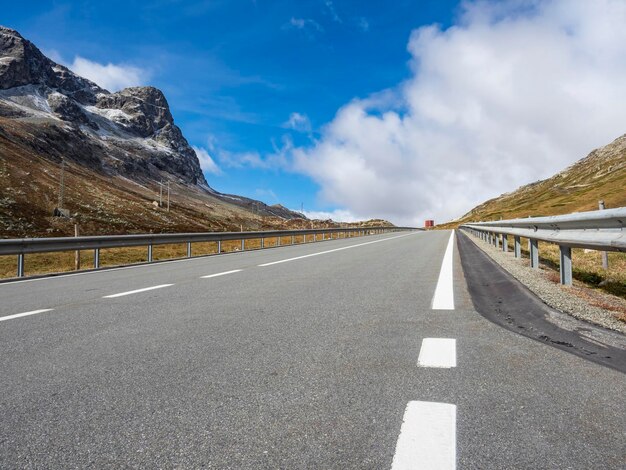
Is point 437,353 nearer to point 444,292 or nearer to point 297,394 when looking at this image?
point 297,394

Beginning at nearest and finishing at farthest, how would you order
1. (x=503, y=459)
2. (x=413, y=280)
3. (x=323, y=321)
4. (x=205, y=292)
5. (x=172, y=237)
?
1. (x=503, y=459)
2. (x=323, y=321)
3. (x=205, y=292)
4. (x=413, y=280)
5. (x=172, y=237)

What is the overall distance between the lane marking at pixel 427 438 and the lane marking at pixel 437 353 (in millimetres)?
739

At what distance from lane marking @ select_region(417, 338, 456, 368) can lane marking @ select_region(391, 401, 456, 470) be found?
0.74m

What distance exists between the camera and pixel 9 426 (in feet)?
7.55

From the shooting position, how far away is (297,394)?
2680 mm

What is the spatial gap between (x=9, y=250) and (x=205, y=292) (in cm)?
686

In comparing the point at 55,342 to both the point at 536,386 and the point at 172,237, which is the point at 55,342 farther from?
the point at 172,237

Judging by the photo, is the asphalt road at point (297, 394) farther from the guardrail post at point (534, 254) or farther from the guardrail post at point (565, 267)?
the guardrail post at point (534, 254)

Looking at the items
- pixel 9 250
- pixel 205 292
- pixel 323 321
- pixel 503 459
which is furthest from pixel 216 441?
pixel 9 250

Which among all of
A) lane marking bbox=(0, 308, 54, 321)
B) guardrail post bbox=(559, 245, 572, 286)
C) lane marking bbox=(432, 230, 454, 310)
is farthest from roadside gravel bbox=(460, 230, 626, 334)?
lane marking bbox=(0, 308, 54, 321)

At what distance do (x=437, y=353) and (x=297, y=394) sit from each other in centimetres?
129

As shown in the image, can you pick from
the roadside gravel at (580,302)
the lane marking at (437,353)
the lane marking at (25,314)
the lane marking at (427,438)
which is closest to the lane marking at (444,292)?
the roadside gravel at (580,302)

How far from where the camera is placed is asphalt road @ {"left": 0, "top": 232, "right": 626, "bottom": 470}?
1994 millimetres

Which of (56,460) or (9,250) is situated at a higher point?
(9,250)
